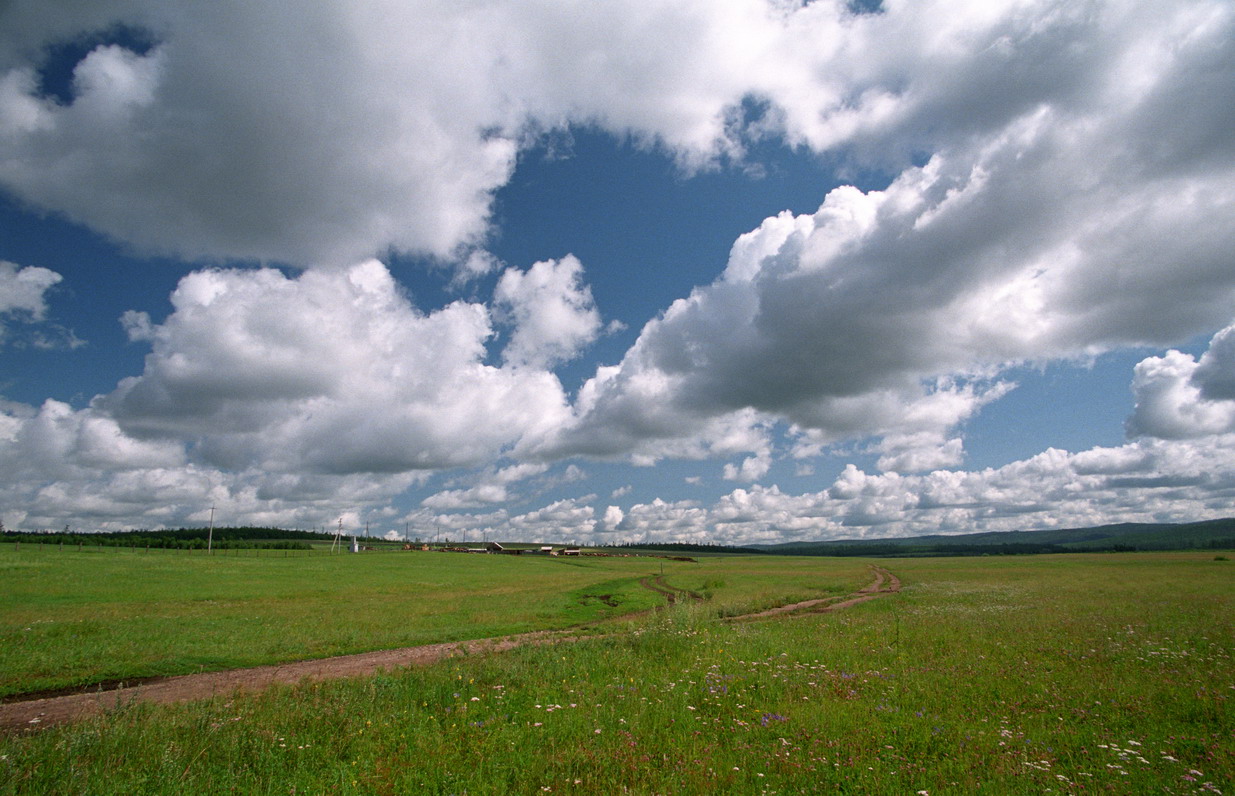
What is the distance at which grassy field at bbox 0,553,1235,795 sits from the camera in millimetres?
7711

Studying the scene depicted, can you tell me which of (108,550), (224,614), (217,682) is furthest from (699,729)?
(108,550)

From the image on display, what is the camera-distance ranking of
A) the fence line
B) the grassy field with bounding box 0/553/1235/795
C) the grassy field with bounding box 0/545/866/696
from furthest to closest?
the fence line
the grassy field with bounding box 0/545/866/696
the grassy field with bounding box 0/553/1235/795

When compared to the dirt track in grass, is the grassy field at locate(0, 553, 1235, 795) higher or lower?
higher

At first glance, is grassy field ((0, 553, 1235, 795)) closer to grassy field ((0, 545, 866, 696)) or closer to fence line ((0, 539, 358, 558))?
grassy field ((0, 545, 866, 696))

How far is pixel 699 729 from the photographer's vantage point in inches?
380

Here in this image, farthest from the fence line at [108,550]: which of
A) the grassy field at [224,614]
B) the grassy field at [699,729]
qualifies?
the grassy field at [699,729]

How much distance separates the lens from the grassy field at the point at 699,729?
7711 mm

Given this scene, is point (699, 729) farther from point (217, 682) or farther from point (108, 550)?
point (108, 550)

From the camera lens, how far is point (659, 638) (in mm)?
17562

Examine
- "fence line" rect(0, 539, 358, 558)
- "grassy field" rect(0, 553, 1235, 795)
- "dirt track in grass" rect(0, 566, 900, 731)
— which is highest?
"grassy field" rect(0, 553, 1235, 795)

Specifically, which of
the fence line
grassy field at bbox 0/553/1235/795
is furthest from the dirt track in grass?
the fence line

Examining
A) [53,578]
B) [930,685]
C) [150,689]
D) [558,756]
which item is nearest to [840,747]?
[558,756]

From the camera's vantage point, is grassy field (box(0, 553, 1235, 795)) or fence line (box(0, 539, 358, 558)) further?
fence line (box(0, 539, 358, 558))

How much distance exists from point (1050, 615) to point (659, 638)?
68.8 ft
